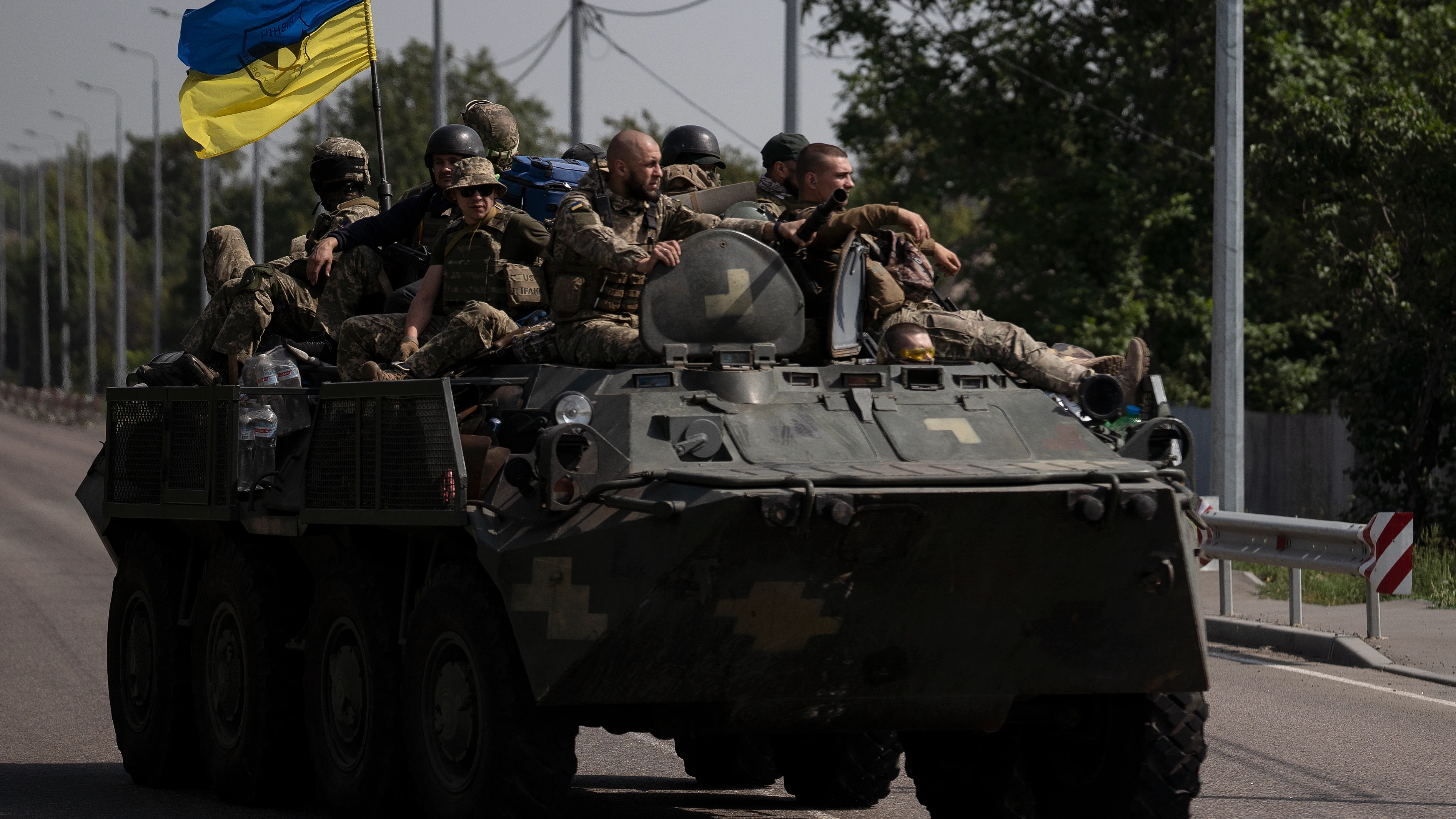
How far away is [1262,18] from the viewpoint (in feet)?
91.5

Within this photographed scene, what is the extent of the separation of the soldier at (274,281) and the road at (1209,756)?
2.19 metres

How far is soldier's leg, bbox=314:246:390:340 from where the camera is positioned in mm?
10812

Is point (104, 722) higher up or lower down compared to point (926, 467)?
lower down

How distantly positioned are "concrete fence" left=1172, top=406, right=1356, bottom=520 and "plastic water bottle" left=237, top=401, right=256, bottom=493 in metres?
15.6

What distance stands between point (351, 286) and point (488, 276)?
1.52 m

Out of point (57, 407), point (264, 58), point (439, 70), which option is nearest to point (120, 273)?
point (57, 407)

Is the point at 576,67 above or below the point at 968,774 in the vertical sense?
above

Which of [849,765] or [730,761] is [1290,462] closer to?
[730,761]

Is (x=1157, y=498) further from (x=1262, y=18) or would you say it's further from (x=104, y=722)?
(x=1262, y=18)

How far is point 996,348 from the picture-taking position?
28.9 ft

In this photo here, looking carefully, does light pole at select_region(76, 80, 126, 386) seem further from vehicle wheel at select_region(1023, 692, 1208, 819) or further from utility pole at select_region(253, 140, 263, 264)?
vehicle wheel at select_region(1023, 692, 1208, 819)

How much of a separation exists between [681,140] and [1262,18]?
18.5 metres

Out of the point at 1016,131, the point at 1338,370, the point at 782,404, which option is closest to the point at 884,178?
the point at 1016,131

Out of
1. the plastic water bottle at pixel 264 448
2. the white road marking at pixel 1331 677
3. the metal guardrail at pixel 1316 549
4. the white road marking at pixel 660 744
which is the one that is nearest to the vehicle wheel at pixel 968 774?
the white road marking at pixel 660 744
